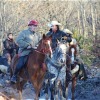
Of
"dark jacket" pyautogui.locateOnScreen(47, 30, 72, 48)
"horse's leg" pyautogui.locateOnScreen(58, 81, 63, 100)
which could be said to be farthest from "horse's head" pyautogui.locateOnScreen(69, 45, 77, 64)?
"horse's leg" pyautogui.locateOnScreen(58, 81, 63, 100)

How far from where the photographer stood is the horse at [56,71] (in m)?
9.25

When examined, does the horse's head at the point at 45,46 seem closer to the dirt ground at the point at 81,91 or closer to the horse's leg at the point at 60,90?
the horse's leg at the point at 60,90

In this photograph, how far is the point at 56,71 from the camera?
9.83 m

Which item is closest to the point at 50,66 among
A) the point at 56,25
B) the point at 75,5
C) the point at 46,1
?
the point at 56,25

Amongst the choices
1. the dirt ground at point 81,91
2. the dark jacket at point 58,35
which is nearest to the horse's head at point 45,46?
the dark jacket at point 58,35

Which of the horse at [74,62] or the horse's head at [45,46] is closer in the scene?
the horse's head at [45,46]

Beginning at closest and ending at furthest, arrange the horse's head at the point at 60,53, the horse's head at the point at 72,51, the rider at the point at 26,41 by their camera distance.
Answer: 1. the horse's head at the point at 60,53
2. the rider at the point at 26,41
3. the horse's head at the point at 72,51

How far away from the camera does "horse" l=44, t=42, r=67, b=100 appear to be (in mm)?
9250

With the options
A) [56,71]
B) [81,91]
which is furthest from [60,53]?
[81,91]

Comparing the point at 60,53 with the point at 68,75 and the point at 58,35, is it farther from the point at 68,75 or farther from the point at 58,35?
the point at 68,75

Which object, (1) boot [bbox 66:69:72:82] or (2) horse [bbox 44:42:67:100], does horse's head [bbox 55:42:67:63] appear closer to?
(2) horse [bbox 44:42:67:100]

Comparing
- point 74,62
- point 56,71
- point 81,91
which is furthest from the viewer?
point 81,91

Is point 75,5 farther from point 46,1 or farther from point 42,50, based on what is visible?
point 42,50

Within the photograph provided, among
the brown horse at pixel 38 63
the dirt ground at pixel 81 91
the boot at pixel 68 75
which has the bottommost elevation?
the dirt ground at pixel 81 91
